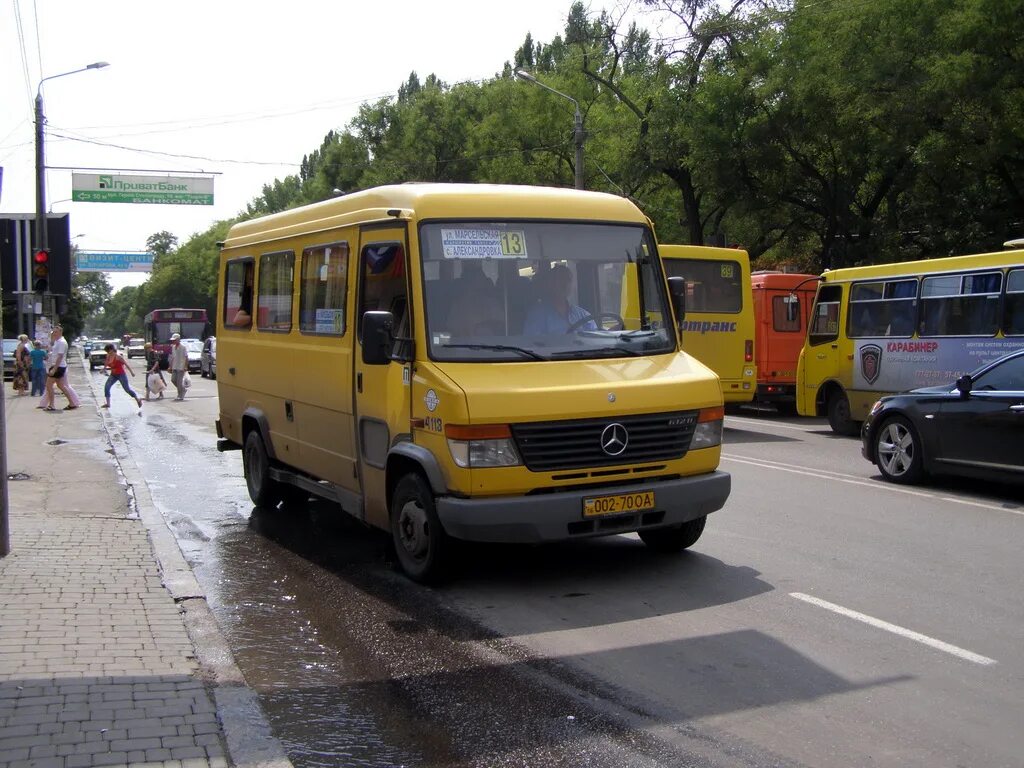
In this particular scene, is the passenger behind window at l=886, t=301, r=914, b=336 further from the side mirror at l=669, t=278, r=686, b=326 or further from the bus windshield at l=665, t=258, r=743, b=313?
the side mirror at l=669, t=278, r=686, b=326

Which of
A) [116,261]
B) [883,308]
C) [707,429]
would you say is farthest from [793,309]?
[116,261]

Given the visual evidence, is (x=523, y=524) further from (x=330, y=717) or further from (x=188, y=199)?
(x=188, y=199)

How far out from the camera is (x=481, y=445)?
676cm

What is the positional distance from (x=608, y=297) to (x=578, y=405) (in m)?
1.20

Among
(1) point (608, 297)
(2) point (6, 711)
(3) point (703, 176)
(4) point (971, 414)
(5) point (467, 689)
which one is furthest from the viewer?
(3) point (703, 176)

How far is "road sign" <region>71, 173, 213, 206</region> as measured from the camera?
39500 mm

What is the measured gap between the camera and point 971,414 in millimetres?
10922

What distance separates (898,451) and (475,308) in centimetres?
644

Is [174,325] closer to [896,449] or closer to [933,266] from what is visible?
[933,266]

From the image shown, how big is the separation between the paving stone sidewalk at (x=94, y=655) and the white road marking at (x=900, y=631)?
3619 millimetres

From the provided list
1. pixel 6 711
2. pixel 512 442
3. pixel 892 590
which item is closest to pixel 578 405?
pixel 512 442

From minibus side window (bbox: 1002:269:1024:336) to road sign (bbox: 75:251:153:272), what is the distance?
71.9 metres

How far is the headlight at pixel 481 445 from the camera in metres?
6.74

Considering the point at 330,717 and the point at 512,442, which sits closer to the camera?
the point at 330,717
